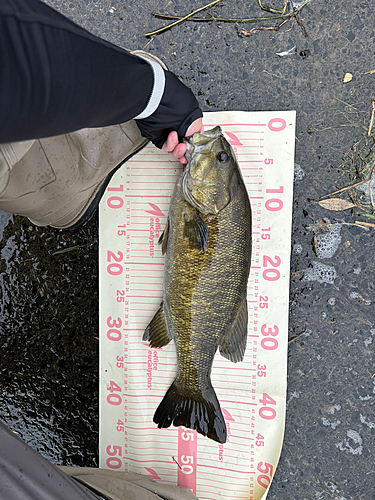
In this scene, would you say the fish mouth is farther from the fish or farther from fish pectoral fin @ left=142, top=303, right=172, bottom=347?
fish pectoral fin @ left=142, top=303, right=172, bottom=347

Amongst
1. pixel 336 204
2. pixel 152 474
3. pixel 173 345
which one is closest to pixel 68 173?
pixel 173 345

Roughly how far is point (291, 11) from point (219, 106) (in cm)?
67

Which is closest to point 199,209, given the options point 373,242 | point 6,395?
point 373,242

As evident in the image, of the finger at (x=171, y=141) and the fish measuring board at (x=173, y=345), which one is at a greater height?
the finger at (x=171, y=141)

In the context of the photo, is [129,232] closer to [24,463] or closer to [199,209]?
[199,209]

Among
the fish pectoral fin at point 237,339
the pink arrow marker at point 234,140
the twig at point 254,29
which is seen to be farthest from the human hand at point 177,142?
the fish pectoral fin at point 237,339

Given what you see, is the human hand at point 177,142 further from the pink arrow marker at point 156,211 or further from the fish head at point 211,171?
the pink arrow marker at point 156,211

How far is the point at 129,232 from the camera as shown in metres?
2.10

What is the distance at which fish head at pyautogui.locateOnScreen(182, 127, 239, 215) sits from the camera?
1739 millimetres

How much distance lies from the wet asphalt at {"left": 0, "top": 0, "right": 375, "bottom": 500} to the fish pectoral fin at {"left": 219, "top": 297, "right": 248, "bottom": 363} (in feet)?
1.24

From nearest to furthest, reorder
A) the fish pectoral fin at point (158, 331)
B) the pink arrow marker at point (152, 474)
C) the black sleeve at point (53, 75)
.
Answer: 1. the black sleeve at point (53, 75)
2. the fish pectoral fin at point (158, 331)
3. the pink arrow marker at point (152, 474)

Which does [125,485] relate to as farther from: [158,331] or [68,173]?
[68,173]

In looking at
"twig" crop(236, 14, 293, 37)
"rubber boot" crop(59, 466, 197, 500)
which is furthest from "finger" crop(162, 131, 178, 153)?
"rubber boot" crop(59, 466, 197, 500)

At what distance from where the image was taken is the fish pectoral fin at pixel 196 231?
1.74m
